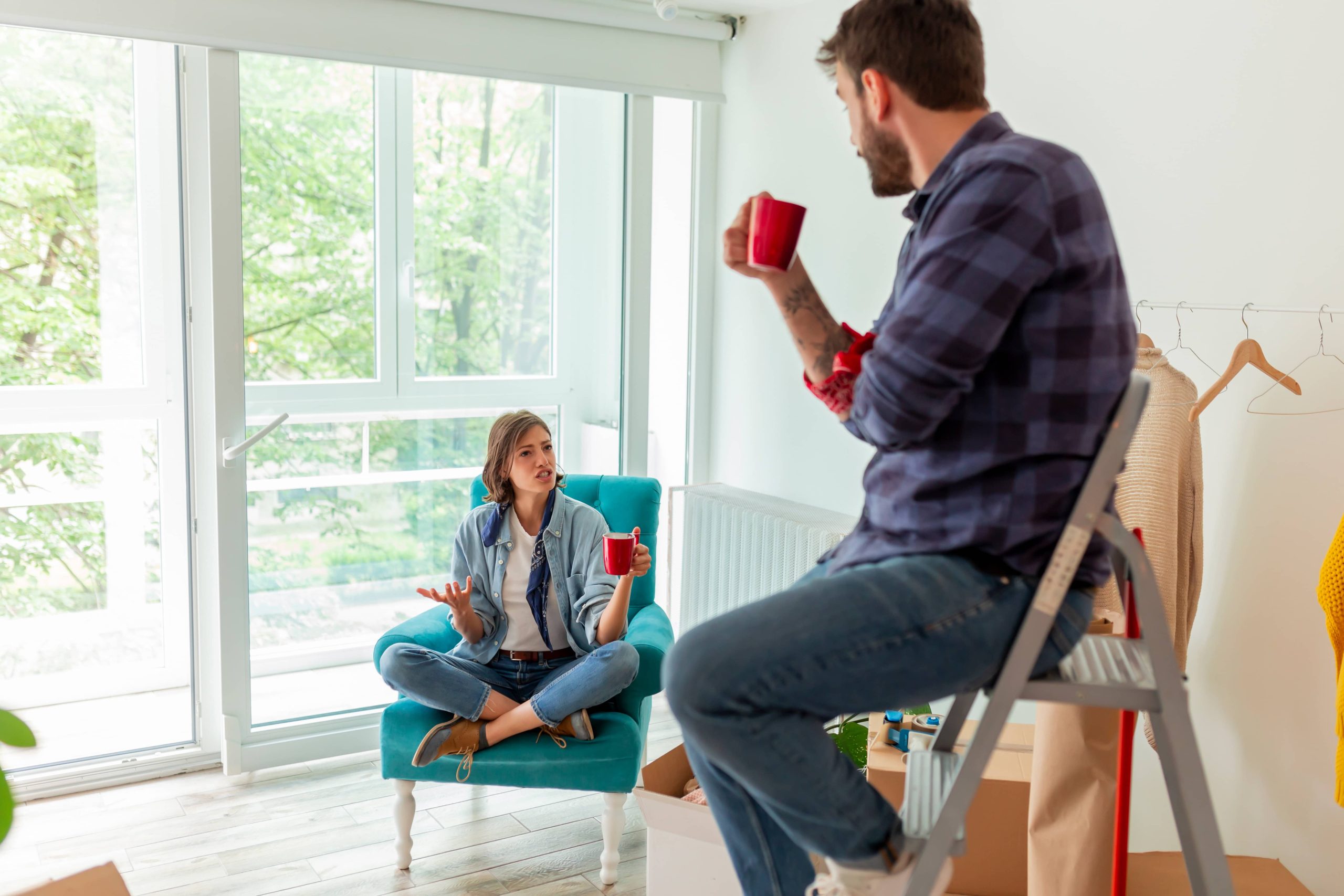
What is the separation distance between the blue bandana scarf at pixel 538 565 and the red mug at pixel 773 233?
150cm

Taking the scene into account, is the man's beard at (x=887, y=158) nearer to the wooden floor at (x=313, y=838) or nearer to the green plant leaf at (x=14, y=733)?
the green plant leaf at (x=14, y=733)

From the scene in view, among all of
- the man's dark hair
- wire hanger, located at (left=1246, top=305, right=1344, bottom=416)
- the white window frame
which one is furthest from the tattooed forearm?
the white window frame

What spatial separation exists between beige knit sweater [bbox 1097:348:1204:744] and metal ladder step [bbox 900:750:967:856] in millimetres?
865

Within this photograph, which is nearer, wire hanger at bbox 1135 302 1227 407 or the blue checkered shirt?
the blue checkered shirt

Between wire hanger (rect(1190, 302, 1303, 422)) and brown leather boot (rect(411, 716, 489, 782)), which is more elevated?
wire hanger (rect(1190, 302, 1303, 422))

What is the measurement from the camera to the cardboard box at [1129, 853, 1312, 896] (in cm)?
194

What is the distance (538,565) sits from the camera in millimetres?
2676

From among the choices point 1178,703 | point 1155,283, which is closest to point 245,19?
point 1155,283

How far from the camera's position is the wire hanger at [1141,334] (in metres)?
2.12

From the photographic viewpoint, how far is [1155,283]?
7.61 ft

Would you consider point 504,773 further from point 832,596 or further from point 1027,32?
point 1027,32

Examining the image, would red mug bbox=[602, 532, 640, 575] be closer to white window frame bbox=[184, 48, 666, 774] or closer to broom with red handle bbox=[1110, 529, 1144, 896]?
Answer: broom with red handle bbox=[1110, 529, 1144, 896]

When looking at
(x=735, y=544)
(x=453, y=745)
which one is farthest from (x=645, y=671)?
(x=735, y=544)

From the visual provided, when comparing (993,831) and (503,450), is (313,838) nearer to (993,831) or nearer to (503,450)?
(503,450)
